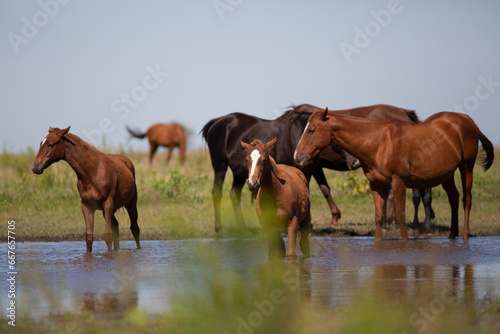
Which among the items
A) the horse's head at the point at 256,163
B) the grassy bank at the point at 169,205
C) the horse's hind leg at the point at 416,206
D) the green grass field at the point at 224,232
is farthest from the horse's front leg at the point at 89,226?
the horse's hind leg at the point at 416,206

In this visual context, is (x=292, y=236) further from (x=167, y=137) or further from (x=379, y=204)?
(x=167, y=137)

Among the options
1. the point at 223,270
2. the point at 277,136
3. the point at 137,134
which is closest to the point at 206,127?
the point at 277,136

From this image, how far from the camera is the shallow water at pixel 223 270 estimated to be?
6043 mm

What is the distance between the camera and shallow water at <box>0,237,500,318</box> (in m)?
6.04

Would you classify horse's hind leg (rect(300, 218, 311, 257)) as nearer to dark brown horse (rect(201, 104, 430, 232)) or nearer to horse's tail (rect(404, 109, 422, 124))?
dark brown horse (rect(201, 104, 430, 232))

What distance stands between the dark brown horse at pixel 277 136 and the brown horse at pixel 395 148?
2.06m

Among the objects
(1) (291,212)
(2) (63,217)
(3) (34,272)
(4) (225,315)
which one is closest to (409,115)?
(1) (291,212)

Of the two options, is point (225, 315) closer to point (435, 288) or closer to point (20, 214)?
point (435, 288)

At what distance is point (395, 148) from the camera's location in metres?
11.0

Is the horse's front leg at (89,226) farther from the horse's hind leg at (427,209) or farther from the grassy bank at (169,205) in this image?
the horse's hind leg at (427,209)

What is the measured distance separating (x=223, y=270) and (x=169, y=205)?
972 cm

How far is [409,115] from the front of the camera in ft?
45.5

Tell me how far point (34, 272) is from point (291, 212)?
2986 millimetres

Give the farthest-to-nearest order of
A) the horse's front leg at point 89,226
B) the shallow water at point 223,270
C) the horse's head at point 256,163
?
the horse's front leg at point 89,226 → the horse's head at point 256,163 → the shallow water at point 223,270
